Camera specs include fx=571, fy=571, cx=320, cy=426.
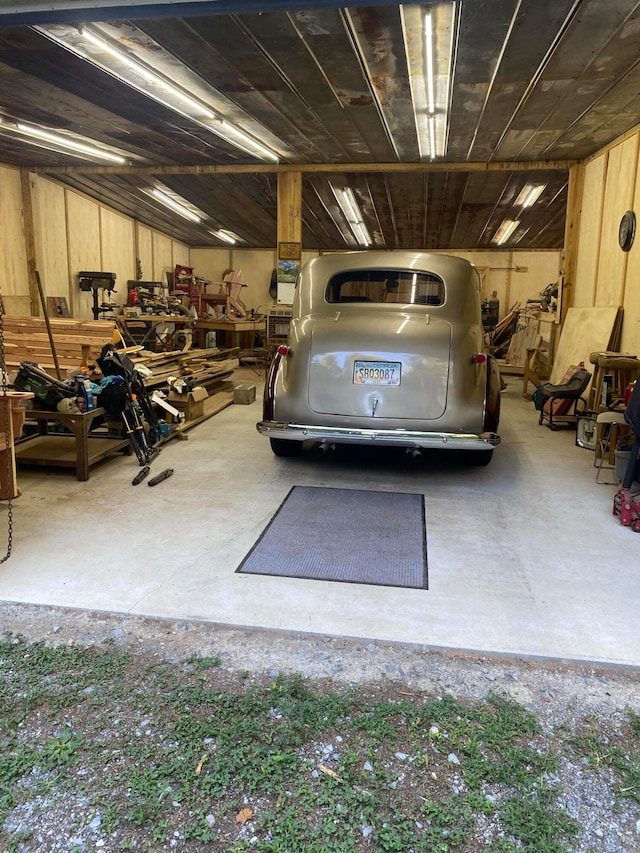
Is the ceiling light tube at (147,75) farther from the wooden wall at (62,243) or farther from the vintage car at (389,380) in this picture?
the wooden wall at (62,243)

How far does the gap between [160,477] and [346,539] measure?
1837 millimetres

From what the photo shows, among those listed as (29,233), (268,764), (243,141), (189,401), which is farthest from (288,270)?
(268,764)

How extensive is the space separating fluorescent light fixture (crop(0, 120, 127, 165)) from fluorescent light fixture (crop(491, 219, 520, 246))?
8.68 m

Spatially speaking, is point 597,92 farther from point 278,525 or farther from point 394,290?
point 278,525

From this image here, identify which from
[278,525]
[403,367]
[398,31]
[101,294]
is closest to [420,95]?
[398,31]

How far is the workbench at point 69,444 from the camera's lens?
4496mm

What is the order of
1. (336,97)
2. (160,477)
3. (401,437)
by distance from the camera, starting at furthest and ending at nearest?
(336,97) → (160,477) → (401,437)

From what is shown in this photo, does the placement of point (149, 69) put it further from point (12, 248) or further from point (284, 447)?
point (12, 248)

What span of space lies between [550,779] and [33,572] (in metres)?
2.54

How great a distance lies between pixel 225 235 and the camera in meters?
16.1

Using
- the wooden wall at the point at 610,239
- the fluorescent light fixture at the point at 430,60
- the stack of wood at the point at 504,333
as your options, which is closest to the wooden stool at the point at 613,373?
the wooden wall at the point at 610,239

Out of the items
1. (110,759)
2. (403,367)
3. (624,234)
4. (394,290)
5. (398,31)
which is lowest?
(110,759)

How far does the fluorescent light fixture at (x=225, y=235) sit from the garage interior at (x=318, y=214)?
2606mm

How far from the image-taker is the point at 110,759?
1.76 meters
